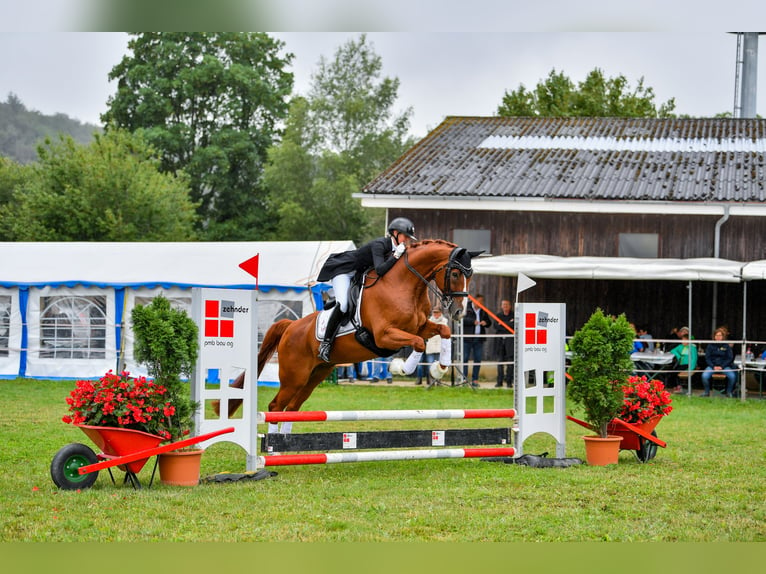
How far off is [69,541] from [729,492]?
4705 millimetres

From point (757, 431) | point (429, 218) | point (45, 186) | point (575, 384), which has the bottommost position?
point (757, 431)

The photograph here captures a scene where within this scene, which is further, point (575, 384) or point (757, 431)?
point (757, 431)

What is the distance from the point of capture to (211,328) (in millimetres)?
7441

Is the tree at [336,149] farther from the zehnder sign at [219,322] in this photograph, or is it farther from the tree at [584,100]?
the zehnder sign at [219,322]

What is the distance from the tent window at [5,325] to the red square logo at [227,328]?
12.3 meters

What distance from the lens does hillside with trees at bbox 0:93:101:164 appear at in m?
52.9

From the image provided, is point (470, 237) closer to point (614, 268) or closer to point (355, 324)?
point (614, 268)

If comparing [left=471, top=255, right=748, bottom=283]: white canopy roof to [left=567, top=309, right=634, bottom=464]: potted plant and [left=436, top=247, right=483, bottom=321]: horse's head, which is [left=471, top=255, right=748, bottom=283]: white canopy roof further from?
[left=436, top=247, right=483, bottom=321]: horse's head

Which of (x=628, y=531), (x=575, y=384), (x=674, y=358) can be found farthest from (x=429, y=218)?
(x=628, y=531)

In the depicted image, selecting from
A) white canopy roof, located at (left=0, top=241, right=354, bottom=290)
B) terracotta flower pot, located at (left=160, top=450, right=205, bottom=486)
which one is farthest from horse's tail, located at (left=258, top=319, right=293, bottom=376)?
white canopy roof, located at (left=0, top=241, right=354, bottom=290)

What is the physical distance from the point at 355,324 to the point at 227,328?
1.30 metres

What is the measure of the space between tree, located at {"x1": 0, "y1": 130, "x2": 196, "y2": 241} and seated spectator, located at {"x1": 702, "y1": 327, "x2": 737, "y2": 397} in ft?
67.3

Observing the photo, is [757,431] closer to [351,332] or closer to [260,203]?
[351,332]

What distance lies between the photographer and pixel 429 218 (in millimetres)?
20516
